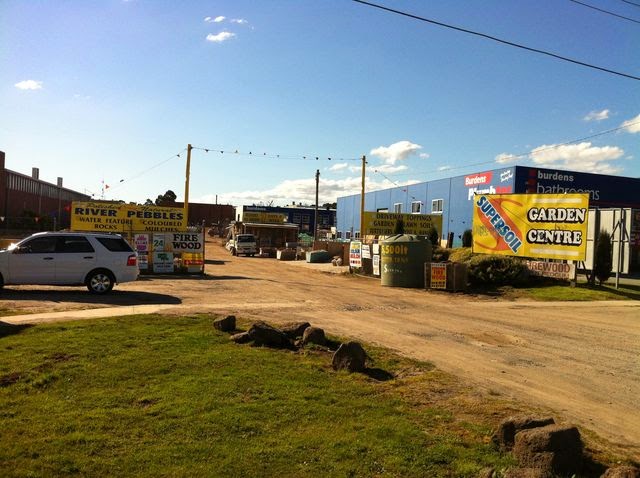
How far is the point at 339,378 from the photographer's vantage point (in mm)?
6863

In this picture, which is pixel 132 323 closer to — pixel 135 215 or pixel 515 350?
pixel 515 350

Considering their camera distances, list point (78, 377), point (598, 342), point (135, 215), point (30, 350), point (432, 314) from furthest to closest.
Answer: point (135, 215)
point (432, 314)
point (598, 342)
point (30, 350)
point (78, 377)

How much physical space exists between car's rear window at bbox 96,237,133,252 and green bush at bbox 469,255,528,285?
44.7 ft

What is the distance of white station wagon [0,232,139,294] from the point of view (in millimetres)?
15273

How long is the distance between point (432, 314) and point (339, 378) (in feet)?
25.9

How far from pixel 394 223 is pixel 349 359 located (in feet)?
121

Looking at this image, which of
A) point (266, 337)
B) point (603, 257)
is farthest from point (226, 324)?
point (603, 257)

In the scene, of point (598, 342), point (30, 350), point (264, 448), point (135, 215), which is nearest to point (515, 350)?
point (598, 342)

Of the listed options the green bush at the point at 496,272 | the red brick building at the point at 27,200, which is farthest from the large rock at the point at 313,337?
the red brick building at the point at 27,200

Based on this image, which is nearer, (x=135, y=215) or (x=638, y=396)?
(x=638, y=396)

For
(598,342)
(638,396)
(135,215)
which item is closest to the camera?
(638,396)

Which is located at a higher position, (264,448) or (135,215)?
(135,215)

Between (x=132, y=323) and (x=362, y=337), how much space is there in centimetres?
447

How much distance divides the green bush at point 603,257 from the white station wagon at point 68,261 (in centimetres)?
1794
